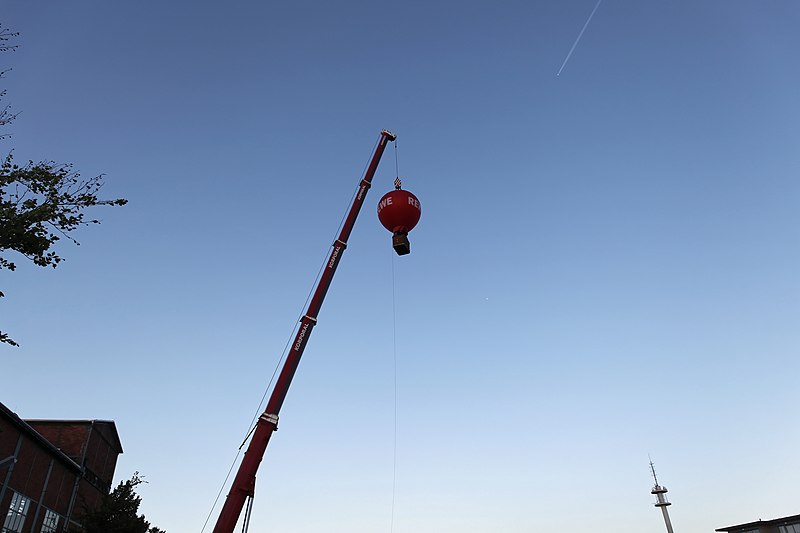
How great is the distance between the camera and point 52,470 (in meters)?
37.6

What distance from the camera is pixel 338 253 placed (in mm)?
23406

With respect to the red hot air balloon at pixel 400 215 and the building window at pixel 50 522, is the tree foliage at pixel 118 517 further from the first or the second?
the red hot air balloon at pixel 400 215

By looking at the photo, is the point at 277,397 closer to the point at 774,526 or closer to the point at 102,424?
the point at 102,424

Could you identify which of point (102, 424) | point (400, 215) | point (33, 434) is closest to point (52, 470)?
point (33, 434)


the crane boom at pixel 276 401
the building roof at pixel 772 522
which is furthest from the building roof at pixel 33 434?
the building roof at pixel 772 522

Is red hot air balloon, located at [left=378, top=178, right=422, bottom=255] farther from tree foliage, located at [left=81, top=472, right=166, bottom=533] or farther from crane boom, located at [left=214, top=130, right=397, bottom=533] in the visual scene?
tree foliage, located at [left=81, top=472, right=166, bottom=533]

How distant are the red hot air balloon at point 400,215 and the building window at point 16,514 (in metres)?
29.5

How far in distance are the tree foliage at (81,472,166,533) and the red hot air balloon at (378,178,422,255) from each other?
2628 centimetres

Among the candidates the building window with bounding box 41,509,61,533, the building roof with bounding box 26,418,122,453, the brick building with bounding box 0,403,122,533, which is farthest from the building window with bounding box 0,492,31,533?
the building roof with bounding box 26,418,122,453

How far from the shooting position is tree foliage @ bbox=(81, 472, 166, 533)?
32812mm

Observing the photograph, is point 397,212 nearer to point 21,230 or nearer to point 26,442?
point 21,230

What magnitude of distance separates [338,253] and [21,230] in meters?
12.4

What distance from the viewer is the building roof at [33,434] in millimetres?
31084

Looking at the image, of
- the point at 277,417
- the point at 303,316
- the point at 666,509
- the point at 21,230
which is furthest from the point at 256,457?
the point at 666,509
